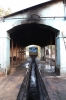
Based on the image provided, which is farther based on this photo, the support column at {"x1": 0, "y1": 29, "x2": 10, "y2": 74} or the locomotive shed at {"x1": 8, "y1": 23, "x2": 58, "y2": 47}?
the locomotive shed at {"x1": 8, "y1": 23, "x2": 58, "y2": 47}

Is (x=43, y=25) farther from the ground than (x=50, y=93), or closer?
farther from the ground

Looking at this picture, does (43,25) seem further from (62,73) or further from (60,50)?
(62,73)

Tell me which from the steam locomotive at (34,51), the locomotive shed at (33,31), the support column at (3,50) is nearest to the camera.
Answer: the support column at (3,50)

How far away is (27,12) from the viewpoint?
35.1ft

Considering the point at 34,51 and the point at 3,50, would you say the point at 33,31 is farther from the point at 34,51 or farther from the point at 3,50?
the point at 34,51

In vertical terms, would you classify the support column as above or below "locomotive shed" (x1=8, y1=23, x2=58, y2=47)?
below

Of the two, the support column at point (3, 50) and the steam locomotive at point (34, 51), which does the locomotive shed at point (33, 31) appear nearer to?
the support column at point (3, 50)

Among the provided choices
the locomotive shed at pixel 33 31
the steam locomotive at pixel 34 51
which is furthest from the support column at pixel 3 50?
the steam locomotive at pixel 34 51

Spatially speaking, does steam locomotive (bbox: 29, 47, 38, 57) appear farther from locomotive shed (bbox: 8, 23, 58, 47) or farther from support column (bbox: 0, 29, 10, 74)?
support column (bbox: 0, 29, 10, 74)

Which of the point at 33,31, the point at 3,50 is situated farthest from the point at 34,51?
the point at 3,50

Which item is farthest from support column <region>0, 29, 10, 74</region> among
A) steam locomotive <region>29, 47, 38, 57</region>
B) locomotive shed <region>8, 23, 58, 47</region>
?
steam locomotive <region>29, 47, 38, 57</region>

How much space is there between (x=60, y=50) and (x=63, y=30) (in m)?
1.25

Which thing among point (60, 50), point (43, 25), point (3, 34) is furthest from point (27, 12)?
point (60, 50)

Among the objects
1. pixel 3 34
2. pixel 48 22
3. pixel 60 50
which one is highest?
pixel 48 22
